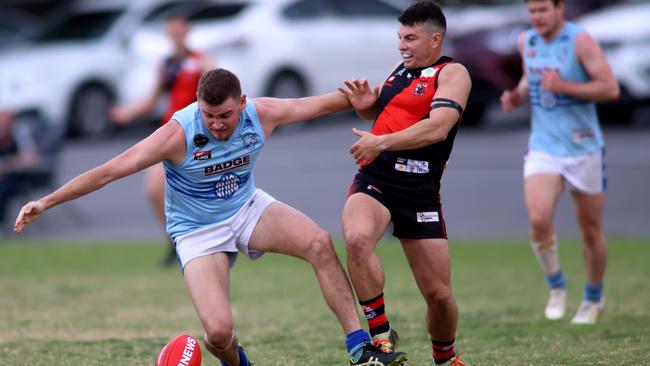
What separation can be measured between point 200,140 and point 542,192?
3.13 metres

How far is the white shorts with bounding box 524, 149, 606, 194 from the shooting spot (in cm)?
880

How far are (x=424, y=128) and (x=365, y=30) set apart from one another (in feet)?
50.2

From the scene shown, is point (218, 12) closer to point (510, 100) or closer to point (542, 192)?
point (510, 100)

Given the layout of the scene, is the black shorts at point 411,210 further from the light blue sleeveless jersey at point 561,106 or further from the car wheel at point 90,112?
the car wheel at point 90,112

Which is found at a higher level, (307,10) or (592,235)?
(307,10)

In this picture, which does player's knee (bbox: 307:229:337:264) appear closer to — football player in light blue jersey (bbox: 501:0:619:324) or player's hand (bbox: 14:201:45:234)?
player's hand (bbox: 14:201:45:234)

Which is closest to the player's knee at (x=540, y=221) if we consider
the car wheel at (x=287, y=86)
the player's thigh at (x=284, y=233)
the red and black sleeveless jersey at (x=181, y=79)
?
the player's thigh at (x=284, y=233)

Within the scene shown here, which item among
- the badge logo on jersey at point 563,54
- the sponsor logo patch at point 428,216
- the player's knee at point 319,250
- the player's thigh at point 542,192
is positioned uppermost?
the badge logo on jersey at point 563,54

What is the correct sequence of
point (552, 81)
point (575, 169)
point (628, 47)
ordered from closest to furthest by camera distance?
point (552, 81), point (575, 169), point (628, 47)

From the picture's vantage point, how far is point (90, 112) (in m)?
21.2

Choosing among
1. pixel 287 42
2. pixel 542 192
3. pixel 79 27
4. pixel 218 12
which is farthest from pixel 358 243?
pixel 79 27

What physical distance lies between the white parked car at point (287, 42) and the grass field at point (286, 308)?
17.5 feet

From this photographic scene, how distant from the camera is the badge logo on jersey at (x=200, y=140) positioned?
6676mm

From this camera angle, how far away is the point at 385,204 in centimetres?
678
